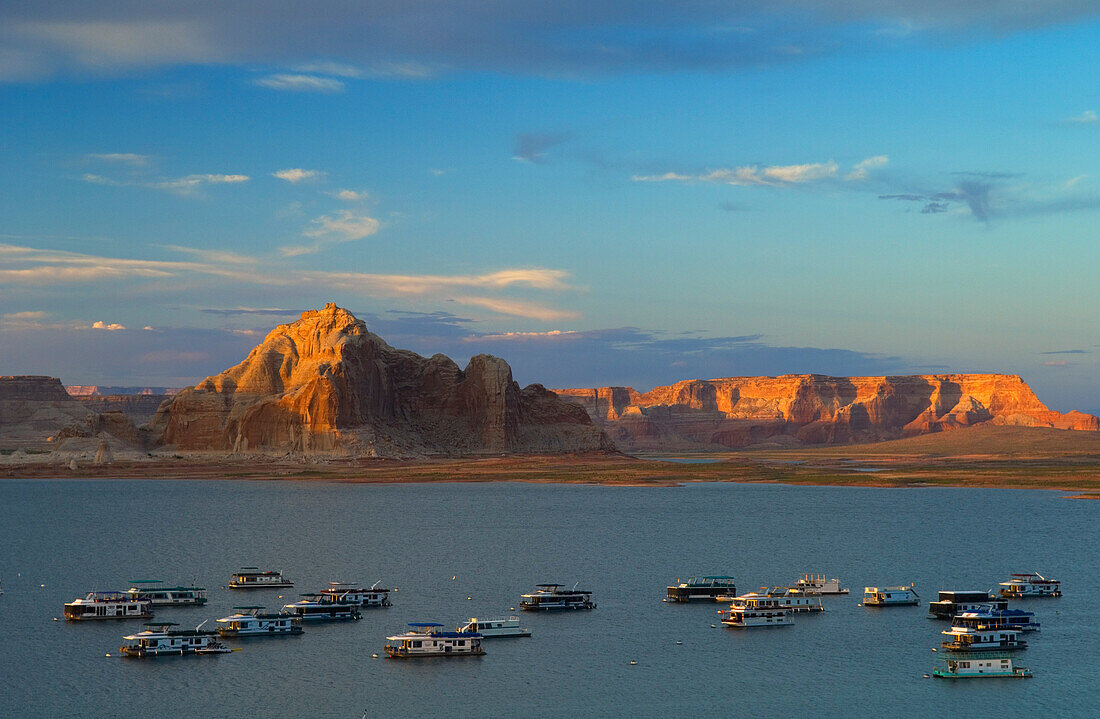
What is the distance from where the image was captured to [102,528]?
140 meters

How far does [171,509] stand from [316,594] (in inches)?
3247

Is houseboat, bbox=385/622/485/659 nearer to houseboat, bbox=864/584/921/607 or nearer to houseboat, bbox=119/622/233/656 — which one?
houseboat, bbox=119/622/233/656

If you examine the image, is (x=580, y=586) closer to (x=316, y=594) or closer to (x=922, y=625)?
(x=316, y=594)

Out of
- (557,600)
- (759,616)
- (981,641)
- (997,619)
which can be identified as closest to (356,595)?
(557,600)

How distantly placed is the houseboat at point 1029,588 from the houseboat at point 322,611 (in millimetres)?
46771

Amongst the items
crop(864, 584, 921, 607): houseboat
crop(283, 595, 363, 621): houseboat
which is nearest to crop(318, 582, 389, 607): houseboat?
crop(283, 595, 363, 621): houseboat

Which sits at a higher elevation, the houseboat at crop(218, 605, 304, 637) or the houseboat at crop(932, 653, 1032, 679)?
the houseboat at crop(218, 605, 304, 637)

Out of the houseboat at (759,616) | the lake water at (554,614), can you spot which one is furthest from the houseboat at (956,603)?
the houseboat at (759,616)

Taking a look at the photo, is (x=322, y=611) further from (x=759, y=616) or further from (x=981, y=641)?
(x=981, y=641)

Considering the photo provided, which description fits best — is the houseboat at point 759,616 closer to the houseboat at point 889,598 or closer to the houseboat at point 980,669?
the houseboat at point 889,598

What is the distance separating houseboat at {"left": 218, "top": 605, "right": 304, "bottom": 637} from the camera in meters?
76.2

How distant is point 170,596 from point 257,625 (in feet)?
47.0

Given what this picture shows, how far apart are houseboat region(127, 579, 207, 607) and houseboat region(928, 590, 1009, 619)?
2037 inches

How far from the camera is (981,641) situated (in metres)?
72.6
